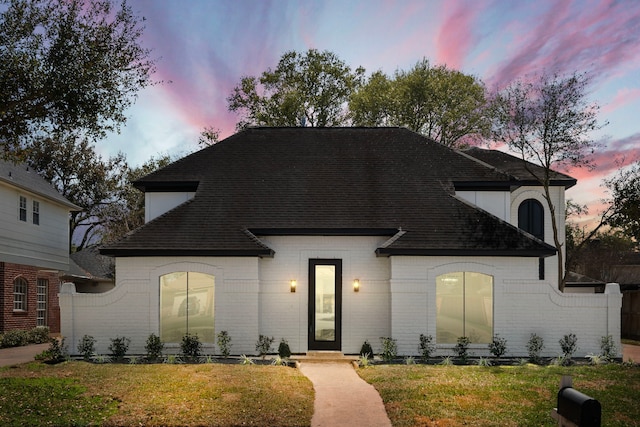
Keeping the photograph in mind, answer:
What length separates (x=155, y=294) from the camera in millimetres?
18078

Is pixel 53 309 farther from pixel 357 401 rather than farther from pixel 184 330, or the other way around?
pixel 357 401

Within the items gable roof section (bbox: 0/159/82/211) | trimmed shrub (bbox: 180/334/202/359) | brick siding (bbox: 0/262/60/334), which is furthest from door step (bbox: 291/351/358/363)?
gable roof section (bbox: 0/159/82/211)

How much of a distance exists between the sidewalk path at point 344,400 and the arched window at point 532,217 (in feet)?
39.2

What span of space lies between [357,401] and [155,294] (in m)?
8.38

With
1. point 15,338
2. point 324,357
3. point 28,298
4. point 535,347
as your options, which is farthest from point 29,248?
point 535,347

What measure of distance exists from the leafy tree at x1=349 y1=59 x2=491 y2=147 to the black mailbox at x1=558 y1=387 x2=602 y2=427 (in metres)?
32.2

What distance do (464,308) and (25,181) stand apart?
65.3 ft

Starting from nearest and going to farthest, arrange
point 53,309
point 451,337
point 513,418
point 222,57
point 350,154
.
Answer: point 513,418
point 451,337
point 222,57
point 350,154
point 53,309

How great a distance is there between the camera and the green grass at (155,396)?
10188 mm

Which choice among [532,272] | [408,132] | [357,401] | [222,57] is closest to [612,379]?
[532,272]

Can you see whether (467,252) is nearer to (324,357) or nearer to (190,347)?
(324,357)

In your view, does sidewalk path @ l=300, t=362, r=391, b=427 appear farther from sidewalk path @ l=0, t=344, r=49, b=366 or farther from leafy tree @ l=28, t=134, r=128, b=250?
leafy tree @ l=28, t=134, r=128, b=250

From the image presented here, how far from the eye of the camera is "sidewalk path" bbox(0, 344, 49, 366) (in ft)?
58.7

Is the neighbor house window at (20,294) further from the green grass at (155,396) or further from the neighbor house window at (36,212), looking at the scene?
the green grass at (155,396)
